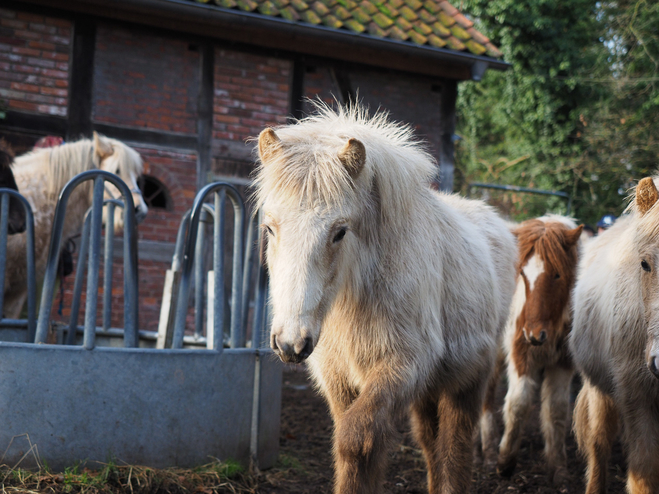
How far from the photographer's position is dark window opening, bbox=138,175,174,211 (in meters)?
7.98

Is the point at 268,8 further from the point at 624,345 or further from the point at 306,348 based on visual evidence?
the point at 306,348

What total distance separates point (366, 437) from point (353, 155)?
116 cm

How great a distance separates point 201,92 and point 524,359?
5.36m

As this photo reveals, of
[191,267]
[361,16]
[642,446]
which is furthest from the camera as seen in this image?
[361,16]

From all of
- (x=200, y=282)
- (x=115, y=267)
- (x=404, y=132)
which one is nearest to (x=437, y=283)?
(x=404, y=132)

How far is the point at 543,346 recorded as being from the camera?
16.9ft

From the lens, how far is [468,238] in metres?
3.54

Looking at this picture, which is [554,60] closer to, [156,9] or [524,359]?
[156,9]

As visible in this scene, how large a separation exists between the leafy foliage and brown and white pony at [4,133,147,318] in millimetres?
9014

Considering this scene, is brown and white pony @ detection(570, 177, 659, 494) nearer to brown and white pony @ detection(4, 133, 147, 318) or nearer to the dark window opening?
brown and white pony @ detection(4, 133, 147, 318)

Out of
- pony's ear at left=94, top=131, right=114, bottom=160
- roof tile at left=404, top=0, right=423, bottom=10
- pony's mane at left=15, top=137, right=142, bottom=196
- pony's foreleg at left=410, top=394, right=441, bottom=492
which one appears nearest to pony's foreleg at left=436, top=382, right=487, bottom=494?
pony's foreleg at left=410, top=394, right=441, bottom=492

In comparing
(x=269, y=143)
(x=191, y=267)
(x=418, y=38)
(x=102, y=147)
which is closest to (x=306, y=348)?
(x=269, y=143)

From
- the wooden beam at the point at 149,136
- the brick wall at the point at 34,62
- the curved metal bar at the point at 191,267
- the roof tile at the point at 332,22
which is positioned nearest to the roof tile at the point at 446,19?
the roof tile at the point at 332,22

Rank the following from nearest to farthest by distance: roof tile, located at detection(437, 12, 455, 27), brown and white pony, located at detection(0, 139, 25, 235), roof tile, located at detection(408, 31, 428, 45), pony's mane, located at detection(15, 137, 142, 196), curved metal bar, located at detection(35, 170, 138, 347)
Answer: curved metal bar, located at detection(35, 170, 138, 347)
brown and white pony, located at detection(0, 139, 25, 235)
pony's mane, located at detection(15, 137, 142, 196)
roof tile, located at detection(408, 31, 428, 45)
roof tile, located at detection(437, 12, 455, 27)
